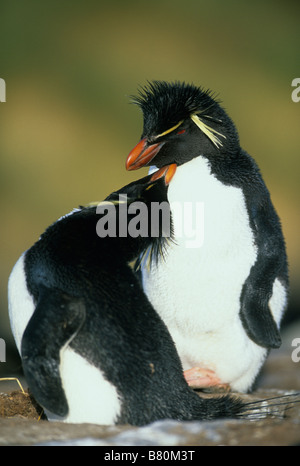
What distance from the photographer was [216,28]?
25.5 feet

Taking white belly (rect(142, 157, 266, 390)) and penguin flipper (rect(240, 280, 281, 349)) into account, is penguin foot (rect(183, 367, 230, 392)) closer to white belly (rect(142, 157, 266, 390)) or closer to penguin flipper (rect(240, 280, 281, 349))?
white belly (rect(142, 157, 266, 390))

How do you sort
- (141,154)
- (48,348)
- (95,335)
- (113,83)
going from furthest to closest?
(113,83), (141,154), (95,335), (48,348)

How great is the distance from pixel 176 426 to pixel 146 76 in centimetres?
595

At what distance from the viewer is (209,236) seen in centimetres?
220

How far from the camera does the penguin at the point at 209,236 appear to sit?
2197 mm

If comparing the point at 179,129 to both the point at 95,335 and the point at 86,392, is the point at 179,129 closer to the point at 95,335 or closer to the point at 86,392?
the point at 95,335

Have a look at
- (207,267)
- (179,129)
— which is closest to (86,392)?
(207,267)

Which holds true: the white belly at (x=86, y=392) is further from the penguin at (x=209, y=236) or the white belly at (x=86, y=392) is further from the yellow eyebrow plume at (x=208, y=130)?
the yellow eyebrow plume at (x=208, y=130)

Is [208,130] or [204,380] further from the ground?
[208,130]

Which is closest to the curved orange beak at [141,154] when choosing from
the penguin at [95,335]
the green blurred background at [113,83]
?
the penguin at [95,335]

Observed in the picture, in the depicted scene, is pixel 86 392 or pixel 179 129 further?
pixel 179 129

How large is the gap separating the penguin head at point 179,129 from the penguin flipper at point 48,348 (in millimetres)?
641

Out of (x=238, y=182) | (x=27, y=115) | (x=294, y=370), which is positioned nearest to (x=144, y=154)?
(x=238, y=182)

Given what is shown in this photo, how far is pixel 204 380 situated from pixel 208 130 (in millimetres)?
821
